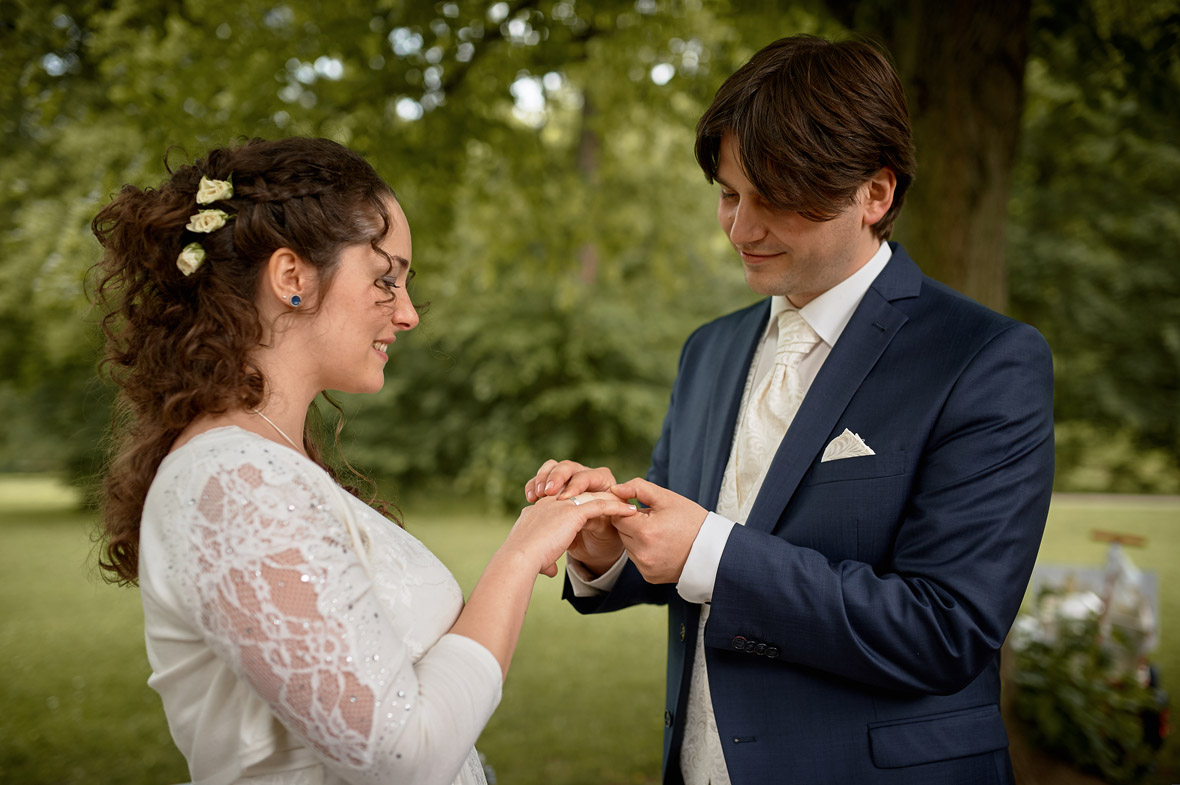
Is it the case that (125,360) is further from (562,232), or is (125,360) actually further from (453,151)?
(562,232)

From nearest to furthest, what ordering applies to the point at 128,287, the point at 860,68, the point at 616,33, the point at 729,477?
the point at 128,287, the point at 860,68, the point at 729,477, the point at 616,33

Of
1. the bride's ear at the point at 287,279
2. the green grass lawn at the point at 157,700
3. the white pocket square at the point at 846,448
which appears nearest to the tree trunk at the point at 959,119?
the white pocket square at the point at 846,448

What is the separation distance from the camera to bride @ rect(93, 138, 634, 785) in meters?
1.36

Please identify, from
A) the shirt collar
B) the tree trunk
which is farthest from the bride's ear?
the tree trunk

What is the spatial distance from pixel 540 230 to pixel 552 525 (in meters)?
6.63

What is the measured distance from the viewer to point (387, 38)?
5180 millimetres

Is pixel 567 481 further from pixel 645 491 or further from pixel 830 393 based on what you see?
pixel 830 393

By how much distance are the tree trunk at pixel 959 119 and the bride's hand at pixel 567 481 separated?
2.47m

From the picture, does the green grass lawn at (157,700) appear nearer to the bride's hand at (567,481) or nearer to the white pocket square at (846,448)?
the bride's hand at (567,481)

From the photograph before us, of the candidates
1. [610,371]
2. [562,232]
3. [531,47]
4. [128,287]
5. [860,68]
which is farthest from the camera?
[610,371]

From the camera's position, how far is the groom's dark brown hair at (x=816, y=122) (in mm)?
2068

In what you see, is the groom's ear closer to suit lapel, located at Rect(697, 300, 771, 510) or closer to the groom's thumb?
suit lapel, located at Rect(697, 300, 771, 510)

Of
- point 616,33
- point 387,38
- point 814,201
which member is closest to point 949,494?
point 814,201

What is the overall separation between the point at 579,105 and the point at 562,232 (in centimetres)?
762
